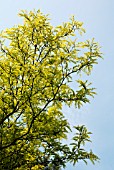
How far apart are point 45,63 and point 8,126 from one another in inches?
158

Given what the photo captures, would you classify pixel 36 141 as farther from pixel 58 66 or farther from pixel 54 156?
pixel 58 66

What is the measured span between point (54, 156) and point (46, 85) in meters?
3.43

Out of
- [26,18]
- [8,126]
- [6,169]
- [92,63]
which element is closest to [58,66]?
[92,63]

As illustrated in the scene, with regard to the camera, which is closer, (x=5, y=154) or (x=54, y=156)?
(x=54, y=156)

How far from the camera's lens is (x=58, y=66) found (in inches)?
627

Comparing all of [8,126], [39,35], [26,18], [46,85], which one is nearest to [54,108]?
[46,85]

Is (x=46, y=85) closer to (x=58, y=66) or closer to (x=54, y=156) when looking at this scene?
(x=58, y=66)

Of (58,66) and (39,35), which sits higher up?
(39,35)

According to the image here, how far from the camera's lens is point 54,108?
1608 cm

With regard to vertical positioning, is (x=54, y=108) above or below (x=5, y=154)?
above

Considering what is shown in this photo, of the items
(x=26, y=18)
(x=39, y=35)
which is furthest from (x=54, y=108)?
(x=26, y=18)

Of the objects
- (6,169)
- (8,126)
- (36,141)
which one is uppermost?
(8,126)

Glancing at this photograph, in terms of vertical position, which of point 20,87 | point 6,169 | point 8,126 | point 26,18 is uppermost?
point 26,18

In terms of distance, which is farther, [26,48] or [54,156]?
[26,48]
